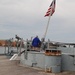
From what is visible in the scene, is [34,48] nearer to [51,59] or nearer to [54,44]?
[54,44]

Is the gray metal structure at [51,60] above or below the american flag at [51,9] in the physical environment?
below

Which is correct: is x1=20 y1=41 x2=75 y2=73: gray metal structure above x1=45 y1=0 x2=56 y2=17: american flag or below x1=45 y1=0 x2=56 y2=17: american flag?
below

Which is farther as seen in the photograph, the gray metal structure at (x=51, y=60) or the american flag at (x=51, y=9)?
the american flag at (x=51, y=9)

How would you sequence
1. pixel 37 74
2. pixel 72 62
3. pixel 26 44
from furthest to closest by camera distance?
pixel 26 44
pixel 72 62
pixel 37 74

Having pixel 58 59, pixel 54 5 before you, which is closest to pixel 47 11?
pixel 54 5

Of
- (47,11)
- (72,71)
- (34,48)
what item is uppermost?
(47,11)

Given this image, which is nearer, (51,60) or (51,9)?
(51,60)

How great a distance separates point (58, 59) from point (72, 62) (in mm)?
→ 1057

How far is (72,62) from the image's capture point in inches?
575

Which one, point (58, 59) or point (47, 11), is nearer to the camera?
point (58, 59)

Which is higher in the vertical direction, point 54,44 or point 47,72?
point 54,44

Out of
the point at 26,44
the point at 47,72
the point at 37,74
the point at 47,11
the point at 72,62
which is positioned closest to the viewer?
the point at 37,74

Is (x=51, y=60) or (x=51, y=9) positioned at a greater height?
(x=51, y=9)

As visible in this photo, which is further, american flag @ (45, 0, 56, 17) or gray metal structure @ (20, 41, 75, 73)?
american flag @ (45, 0, 56, 17)
